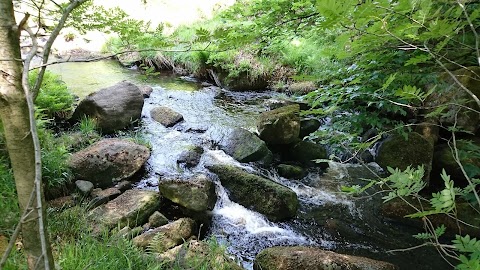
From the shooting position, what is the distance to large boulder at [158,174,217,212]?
404 centimetres

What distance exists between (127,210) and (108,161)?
1.11 meters

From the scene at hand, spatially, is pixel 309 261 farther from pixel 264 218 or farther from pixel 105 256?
pixel 105 256

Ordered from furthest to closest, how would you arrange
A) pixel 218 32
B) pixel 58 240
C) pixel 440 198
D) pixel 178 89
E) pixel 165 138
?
1. pixel 178 89
2. pixel 165 138
3. pixel 58 240
4. pixel 218 32
5. pixel 440 198

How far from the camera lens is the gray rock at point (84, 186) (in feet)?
13.1

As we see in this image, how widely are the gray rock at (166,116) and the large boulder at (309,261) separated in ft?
13.5

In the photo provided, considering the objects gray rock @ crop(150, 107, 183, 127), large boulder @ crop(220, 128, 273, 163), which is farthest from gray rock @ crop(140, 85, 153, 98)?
large boulder @ crop(220, 128, 273, 163)

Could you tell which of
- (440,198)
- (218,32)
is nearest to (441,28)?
(440,198)

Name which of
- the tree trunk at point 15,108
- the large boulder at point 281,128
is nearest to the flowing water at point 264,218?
the large boulder at point 281,128

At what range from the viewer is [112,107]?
6.07 m

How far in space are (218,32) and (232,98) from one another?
Answer: 7022mm

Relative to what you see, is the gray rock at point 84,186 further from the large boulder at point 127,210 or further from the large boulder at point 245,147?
the large boulder at point 245,147

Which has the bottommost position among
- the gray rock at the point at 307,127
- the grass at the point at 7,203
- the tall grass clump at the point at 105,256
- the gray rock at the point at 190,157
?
the gray rock at the point at 190,157

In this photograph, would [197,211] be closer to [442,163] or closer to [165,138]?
[165,138]

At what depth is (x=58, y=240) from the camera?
2855mm
